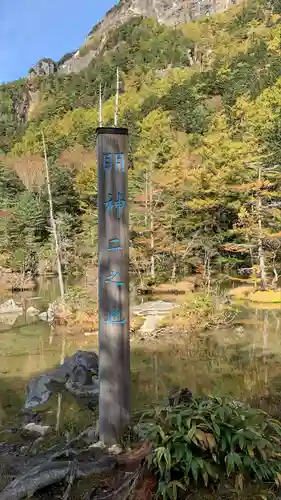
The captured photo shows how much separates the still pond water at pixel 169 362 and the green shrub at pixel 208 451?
124 cm

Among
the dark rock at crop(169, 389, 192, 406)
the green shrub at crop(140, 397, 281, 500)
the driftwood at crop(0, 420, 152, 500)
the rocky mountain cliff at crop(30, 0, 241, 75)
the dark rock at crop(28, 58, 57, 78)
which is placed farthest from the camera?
the dark rock at crop(28, 58, 57, 78)

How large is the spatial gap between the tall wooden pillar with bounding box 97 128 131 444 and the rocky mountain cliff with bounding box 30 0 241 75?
224ft

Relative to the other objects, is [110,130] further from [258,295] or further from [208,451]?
Answer: [258,295]

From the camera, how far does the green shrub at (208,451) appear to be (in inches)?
98.3

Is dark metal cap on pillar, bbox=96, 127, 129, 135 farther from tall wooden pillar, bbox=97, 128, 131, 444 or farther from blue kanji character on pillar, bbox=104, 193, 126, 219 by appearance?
blue kanji character on pillar, bbox=104, 193, 126, 219

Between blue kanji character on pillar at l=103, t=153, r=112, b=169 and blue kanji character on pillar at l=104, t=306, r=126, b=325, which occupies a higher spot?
blue kanji character on pillar at l=103, t=153, r=112, b=169

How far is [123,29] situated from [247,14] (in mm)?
19990

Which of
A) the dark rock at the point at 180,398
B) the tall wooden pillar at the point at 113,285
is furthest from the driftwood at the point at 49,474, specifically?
the dark rock at the point at 180,398

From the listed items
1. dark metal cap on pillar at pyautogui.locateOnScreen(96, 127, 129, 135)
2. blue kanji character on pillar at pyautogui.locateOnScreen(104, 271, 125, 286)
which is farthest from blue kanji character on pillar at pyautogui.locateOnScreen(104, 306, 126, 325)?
dark metal cap on pillar at pyautogui.locateOnScreen(96, 127, 129, 135)

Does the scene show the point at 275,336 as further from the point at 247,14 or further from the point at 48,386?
the point at 247,14

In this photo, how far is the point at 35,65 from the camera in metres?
66.7

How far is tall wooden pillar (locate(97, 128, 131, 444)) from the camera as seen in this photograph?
3.22 m

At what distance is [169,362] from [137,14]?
72536 mm

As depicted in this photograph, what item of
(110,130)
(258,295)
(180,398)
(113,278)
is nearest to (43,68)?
(258,295)
